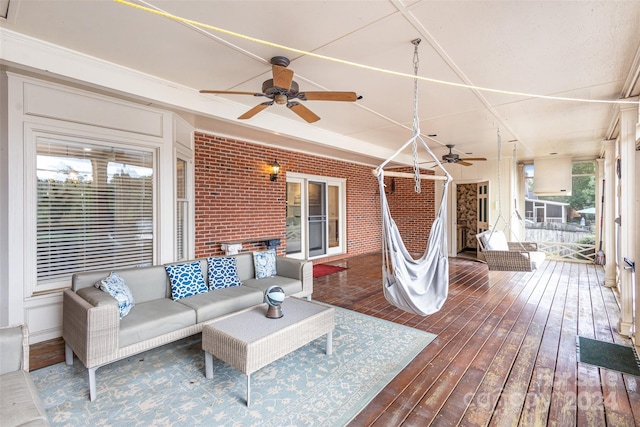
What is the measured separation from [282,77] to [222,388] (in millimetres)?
2339

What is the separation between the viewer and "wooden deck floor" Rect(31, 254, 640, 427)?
1.90 meters

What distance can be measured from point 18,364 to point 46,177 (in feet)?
6.19

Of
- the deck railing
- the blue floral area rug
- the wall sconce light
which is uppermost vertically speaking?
the wall sconce light

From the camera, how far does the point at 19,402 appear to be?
4.61ft

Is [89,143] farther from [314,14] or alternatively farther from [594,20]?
[594,20]

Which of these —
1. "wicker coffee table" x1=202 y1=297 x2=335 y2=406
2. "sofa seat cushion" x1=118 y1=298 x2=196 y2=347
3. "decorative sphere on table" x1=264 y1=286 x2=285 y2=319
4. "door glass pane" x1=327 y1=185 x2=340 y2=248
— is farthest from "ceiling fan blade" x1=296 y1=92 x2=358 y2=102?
"door glass pane" x1=327 y1=185 x2=340 y2=248

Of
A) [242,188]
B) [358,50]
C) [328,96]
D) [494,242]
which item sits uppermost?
[358,50]

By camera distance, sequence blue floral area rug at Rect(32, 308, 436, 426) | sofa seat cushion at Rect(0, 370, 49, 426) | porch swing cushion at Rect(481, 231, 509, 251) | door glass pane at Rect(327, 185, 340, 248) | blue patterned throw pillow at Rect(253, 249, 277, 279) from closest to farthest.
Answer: sofa seat cushion at Rect(0, 370, 49, 426) → blue floral area rug at Rect(32, 308, 436, 426) → blue patterned throw pillow at Rect(253, 249, 277, 279) → porch swing cushion at Rect(481, 231, 509, 251) → door glass pane at Rect(327, 185, 340, 248)

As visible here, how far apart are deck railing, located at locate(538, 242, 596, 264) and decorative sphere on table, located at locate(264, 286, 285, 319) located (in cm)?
744

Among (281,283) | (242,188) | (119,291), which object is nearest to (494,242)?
(281,283)

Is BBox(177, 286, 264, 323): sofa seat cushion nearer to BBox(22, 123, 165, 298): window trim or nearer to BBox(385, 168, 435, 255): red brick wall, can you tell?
BBox(22, 123, 165, 298): window trim

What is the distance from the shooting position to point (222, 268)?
11.0 feet

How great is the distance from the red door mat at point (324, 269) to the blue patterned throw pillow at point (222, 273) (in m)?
2.34

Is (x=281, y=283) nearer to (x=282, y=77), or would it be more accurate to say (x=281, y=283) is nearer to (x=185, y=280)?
(x=185, y=280)
